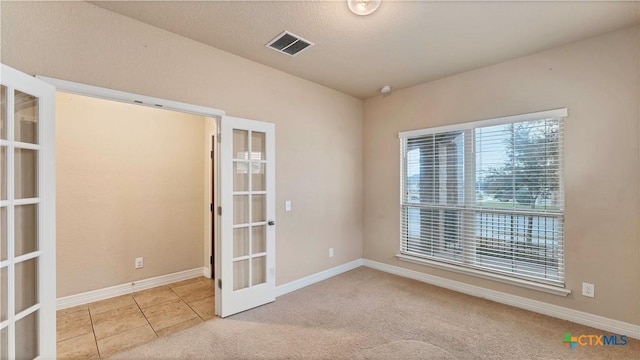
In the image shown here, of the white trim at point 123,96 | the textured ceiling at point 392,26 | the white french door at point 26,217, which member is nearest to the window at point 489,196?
the textured ceiling at point 392,26

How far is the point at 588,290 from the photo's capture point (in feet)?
8.56

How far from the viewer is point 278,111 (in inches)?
131

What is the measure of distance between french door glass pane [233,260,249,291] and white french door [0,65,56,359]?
4.68 ft

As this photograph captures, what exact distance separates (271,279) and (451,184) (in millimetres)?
2662

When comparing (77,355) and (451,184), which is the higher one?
(451,184)

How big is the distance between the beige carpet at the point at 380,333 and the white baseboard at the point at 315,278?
5.1 inches

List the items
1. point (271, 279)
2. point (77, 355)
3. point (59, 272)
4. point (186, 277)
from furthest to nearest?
point (186, 277), point (271, 279), point (59, 272), point (77, 355)

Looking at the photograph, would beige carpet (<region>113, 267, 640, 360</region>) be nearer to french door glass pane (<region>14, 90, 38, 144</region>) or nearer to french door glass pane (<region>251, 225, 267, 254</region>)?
french door glass pane (<region>251, 225, 267, 254</region>)

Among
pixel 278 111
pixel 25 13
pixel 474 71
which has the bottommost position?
pixel 278 111

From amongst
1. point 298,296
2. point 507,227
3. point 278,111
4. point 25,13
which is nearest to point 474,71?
point 507,227

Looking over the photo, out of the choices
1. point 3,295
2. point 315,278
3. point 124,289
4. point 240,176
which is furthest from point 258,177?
point 124,289

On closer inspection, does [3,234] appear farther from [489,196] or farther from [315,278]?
[489,196]

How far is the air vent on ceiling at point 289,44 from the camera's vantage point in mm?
2566

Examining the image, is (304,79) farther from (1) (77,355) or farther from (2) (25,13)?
(1) (77,355)
